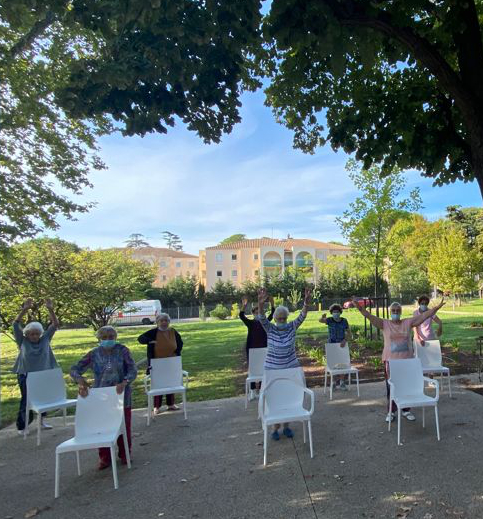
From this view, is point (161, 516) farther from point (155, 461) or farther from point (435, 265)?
point (435, 265)

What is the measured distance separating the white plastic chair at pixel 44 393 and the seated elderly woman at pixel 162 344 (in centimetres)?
134

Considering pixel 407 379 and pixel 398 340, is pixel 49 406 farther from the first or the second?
pixel 398 340

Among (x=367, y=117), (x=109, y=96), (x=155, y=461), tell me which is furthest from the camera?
(x=367, y=117)

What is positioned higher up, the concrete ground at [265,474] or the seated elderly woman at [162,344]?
Answer: the seated elderly woman at [162,344]

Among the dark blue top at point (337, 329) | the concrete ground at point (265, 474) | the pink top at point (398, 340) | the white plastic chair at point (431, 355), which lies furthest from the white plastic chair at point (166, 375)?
the white plastic chair at point (431, 355)

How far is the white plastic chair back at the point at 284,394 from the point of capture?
4.85 metres

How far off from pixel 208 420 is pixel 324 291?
43581mm

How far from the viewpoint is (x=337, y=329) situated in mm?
7770

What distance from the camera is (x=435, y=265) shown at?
Result: 34531 mm

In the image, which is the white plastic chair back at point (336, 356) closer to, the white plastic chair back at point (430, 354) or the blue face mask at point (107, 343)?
the white plastic chair back at point (430, 354)

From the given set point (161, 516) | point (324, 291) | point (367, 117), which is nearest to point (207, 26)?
point (367, 117)

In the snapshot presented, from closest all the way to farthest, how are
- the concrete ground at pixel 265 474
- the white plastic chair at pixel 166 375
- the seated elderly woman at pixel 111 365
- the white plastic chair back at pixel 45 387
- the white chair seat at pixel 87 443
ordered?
the concrete ground at pixel 265 474 → the white chair seat at pixel 87 443 → the seated elderly woman at pixel 111 365 → the white plastic chair back at pixel 45 387 → the white plastic chair at pixel 166 375

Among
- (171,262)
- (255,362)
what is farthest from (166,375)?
(171,262)

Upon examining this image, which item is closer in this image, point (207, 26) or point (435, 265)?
→ point (207, 26)
